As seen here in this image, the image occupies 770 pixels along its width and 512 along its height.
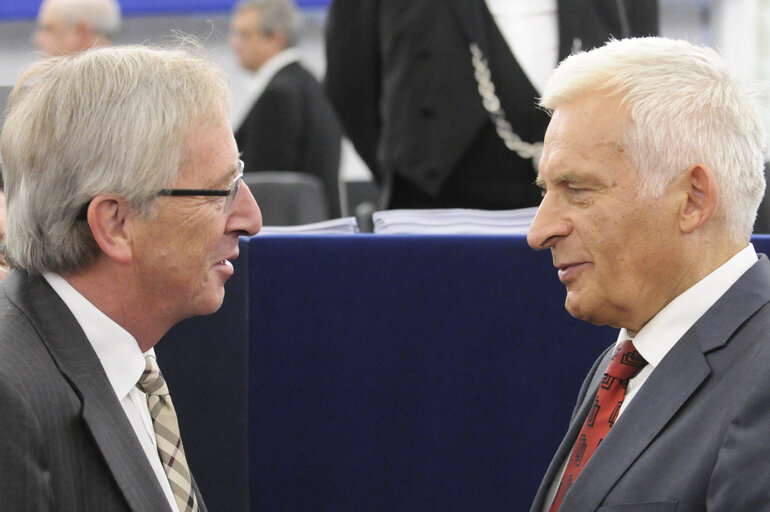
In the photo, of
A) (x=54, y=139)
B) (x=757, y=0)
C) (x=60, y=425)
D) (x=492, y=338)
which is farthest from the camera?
(x=757, y=0)

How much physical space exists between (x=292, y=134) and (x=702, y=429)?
359cm

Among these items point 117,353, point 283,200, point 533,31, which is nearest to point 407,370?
point 117,353

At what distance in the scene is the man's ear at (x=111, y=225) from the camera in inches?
73.2

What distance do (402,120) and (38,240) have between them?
4.63 feet

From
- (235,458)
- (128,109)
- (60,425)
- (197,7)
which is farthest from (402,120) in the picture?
(197,7)

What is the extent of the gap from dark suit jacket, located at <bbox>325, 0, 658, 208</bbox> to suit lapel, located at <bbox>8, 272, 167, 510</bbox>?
4.50 ft

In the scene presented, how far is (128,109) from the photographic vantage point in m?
1.85

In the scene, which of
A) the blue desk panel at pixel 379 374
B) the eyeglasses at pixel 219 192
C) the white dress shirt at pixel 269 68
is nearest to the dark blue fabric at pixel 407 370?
the blue desk panel at pixel 379 374

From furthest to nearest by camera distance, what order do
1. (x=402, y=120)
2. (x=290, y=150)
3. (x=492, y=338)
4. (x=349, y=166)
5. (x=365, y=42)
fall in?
(x=349, y=166) < (x=290, y=150) < (x=365, y=42) < (x=402, y=120) < (x=492, y=338)

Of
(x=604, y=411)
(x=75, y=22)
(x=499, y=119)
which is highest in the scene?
(x=75, y=22)

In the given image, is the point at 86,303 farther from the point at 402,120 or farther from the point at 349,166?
the point at 349,166

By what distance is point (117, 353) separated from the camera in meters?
1.89

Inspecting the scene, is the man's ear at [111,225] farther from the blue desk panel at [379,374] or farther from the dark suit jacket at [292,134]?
the dark suit jacket at [292,134]

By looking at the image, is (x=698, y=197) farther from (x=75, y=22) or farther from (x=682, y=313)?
(x=75, y=22)
